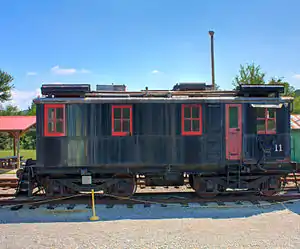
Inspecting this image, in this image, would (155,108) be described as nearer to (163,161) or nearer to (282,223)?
(163,161)

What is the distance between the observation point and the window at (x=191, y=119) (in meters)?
8.92

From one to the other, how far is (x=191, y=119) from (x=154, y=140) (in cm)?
138

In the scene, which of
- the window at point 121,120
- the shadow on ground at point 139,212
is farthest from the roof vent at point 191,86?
the shadow on ground at point 139,212

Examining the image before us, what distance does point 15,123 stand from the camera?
1880 cm

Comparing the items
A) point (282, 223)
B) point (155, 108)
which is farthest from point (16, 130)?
point (282, 223)

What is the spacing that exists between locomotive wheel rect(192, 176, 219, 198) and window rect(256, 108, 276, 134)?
2341mm

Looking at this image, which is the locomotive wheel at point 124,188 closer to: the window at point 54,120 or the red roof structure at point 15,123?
the window at point 54,120

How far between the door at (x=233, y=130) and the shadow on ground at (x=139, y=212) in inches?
65.2

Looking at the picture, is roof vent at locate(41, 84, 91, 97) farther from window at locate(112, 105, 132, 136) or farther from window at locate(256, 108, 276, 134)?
window at locate(256, 108, 276, 134)

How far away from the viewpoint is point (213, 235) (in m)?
6.44

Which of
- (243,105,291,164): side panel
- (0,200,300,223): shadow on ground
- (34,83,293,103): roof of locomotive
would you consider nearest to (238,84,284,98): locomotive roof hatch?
(34,83,293,103): roof of locomotive

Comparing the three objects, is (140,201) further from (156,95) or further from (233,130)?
(233,130)

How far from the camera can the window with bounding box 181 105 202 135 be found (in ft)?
29.3

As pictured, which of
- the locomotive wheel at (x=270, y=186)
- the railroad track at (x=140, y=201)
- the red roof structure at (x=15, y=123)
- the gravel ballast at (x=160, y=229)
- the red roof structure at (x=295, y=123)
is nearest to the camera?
the gravel ballast at (x=160, y=229)
